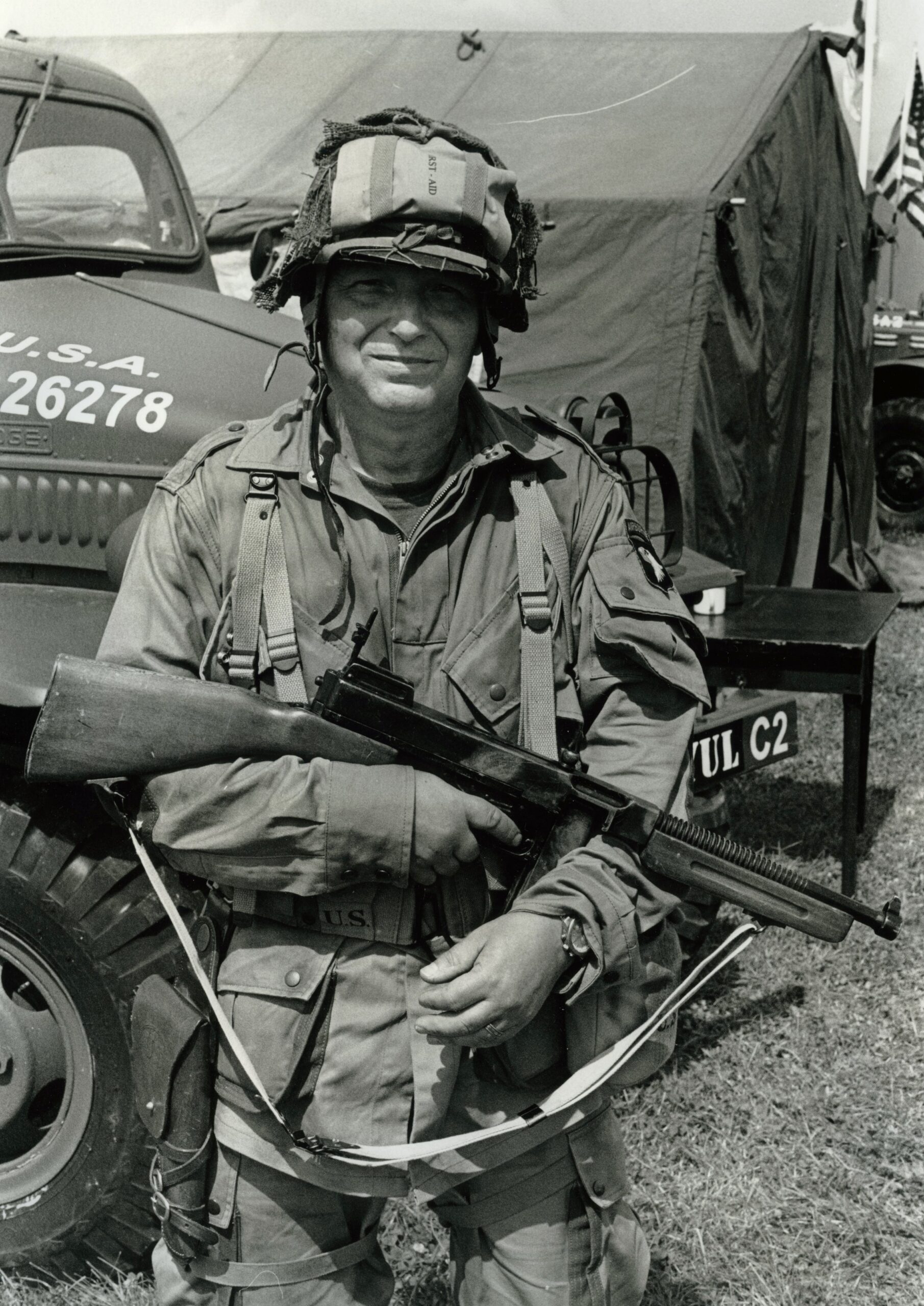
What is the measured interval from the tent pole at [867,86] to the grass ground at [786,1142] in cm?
594

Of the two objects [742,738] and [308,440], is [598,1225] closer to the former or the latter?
[308,440]

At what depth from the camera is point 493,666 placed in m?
1.93

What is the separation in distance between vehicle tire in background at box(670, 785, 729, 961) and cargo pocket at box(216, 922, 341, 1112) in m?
1.24

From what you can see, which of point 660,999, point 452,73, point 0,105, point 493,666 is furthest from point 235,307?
point 452,73

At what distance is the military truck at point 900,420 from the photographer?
10.0 meters

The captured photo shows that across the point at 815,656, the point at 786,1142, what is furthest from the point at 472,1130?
the point at 815,656

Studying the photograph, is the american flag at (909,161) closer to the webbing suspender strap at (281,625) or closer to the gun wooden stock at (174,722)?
the webbing suspender strap at (281,625)

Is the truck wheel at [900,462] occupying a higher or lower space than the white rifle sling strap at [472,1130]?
lower

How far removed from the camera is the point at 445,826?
5.91 feet

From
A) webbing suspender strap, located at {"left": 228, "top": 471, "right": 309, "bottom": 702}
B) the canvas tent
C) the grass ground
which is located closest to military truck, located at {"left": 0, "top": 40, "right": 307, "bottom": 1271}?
the grass ground

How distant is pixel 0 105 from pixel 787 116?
4.50 metres

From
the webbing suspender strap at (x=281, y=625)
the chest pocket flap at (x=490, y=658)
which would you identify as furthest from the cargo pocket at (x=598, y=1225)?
the webbing suspender strap at (x=281, y=625)

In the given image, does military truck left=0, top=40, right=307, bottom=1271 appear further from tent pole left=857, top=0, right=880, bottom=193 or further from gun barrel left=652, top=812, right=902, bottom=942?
tent pole left=857, top=0, right=880, bottom=193

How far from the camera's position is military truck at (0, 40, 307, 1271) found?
2.60 m
